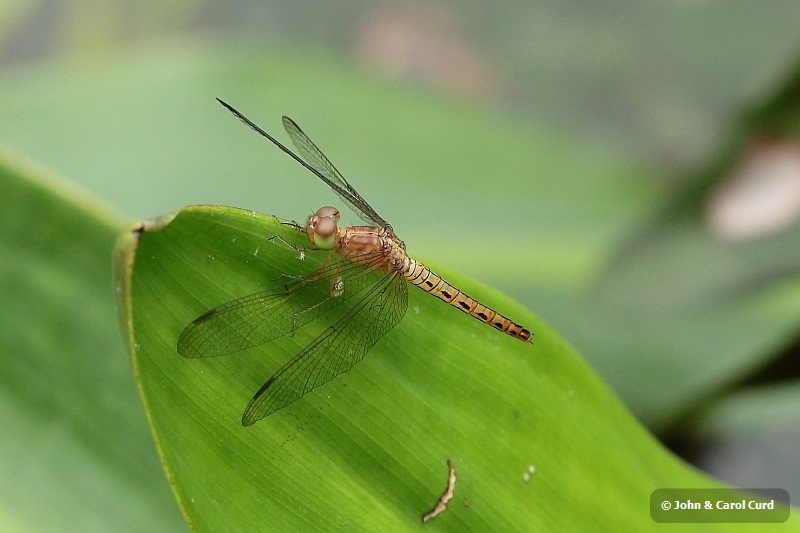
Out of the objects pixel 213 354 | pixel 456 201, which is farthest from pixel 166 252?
pixel 456 201

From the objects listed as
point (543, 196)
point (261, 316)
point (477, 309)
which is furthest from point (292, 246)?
point (543, 196)

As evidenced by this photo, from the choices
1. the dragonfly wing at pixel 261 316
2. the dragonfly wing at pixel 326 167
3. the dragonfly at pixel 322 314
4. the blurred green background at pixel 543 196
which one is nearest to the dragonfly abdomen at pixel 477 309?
the dragonfly at pixel 322 314

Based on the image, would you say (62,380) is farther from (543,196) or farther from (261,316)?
(543,196)

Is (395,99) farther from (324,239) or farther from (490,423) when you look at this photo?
(490,423)

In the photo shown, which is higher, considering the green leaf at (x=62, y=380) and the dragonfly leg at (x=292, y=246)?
the dragonfly leg at (x=292, y=246)

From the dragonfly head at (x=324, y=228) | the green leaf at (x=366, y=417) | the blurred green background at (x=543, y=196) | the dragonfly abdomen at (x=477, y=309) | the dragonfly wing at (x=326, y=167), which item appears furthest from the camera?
the blurred green background at (x=543, y=196)

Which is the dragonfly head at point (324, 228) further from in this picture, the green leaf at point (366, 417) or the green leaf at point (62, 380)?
the green leaf at point (62, 380)

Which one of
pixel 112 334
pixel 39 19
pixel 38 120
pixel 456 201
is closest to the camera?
pixel 112 334
